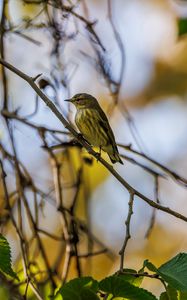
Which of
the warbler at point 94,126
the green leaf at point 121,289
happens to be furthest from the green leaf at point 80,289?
the warbler at point 94,126

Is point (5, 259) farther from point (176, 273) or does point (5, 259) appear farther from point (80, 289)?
point (176, 273)

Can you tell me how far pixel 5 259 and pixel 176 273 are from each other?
51cm

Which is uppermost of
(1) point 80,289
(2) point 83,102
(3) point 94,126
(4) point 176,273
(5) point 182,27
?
(2) point 83,102

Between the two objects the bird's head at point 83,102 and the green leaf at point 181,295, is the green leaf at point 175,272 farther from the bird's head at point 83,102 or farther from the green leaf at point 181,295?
the bird's head at point 83,102

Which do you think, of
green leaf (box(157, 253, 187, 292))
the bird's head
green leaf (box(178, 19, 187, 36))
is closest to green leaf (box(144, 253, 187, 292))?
green leaf (box(157, 253, 187, 292))

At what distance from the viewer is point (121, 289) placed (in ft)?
6.02

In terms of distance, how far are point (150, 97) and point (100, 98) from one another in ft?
4.96

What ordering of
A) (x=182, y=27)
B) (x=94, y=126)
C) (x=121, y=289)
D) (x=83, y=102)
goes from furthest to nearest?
(x=83, y=102), (x=94, y=126), (x=182, y=27), (x=121, y=289)

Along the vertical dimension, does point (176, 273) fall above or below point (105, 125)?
below

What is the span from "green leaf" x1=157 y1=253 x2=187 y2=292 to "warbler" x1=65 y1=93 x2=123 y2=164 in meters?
2.41

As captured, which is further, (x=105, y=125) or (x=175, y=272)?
(x=105, y=125)

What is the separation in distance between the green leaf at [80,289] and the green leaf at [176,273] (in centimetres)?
19

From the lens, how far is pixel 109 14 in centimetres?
347

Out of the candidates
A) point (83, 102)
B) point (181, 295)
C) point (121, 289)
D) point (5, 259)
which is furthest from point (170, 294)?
point (83, 102)
